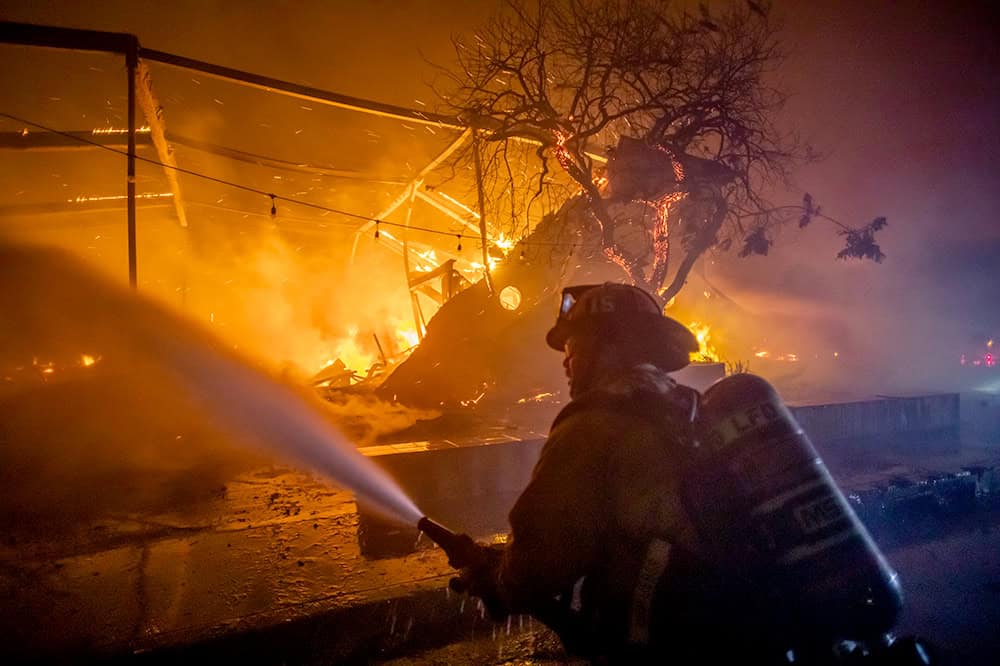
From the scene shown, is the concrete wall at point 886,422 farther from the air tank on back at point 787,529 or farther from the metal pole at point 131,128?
the metal pole at point 131,128

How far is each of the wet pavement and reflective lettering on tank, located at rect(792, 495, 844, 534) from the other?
293 centimetres

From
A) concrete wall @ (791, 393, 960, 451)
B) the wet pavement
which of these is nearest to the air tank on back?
the wet pavement

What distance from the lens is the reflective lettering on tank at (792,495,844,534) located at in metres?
1.44

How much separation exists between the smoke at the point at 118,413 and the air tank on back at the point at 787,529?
10.5 feet

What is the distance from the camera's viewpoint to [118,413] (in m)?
9.38

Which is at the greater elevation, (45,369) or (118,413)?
(45,369)

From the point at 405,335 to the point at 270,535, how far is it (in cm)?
1425

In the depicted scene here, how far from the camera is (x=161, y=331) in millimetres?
11195

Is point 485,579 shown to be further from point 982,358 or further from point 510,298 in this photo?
point 982,358

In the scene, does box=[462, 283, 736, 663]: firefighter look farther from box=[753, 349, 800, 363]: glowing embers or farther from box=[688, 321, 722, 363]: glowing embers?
box=[753, 349, 800, 363]: glowing embers

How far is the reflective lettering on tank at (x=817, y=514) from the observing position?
144cm

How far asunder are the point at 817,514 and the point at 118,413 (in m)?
11.2

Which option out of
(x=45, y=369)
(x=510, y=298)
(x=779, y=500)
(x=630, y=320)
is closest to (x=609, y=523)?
(x=779, y=500)

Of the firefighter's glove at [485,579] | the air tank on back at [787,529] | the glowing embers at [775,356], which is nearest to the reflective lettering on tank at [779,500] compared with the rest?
the air tank on back at [787,529]
